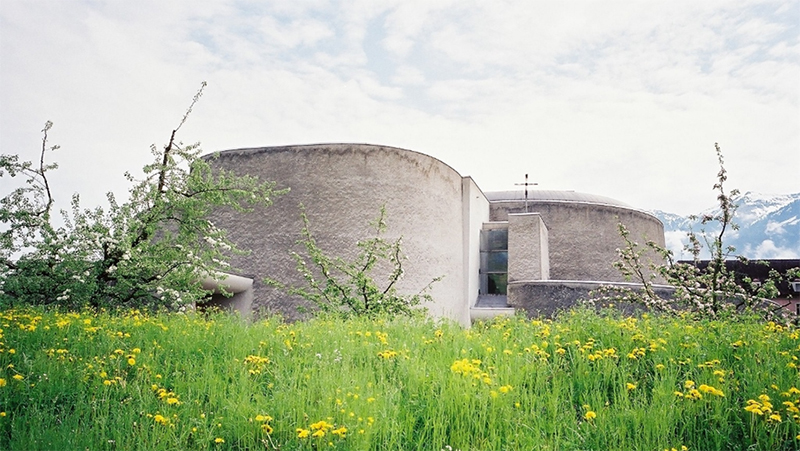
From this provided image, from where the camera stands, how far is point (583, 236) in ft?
95.0

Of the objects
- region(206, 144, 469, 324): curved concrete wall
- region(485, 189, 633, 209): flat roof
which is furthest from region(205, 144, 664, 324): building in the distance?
region(485, 189, 633, 209): flat roof

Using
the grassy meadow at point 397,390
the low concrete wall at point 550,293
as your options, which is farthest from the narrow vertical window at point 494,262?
the grassy meadow at point 397,390

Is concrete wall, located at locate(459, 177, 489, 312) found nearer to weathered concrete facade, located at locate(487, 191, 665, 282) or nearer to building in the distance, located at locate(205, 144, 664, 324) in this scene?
building in the distance, located at locate(205, 144, 664, 324)

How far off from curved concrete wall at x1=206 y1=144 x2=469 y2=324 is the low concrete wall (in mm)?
3071

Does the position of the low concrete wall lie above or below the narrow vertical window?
below

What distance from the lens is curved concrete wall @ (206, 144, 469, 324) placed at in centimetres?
1784

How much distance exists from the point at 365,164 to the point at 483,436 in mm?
15087

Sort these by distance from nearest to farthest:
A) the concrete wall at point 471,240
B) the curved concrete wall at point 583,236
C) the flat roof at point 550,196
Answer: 1. the concrete wall at point 471,240
2. the curved concrete wall at point 583,236
3. the flat roof at point 550,196

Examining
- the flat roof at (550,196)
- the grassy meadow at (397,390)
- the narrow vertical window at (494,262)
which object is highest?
the flat roof at (550,196)

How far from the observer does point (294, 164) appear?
1845cm

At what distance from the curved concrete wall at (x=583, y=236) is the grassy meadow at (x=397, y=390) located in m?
22.3

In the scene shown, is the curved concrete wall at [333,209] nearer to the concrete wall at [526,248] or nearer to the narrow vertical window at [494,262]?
the concrete wall at [526,248]

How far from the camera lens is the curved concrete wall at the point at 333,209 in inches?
703

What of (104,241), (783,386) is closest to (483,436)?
(783,386)
